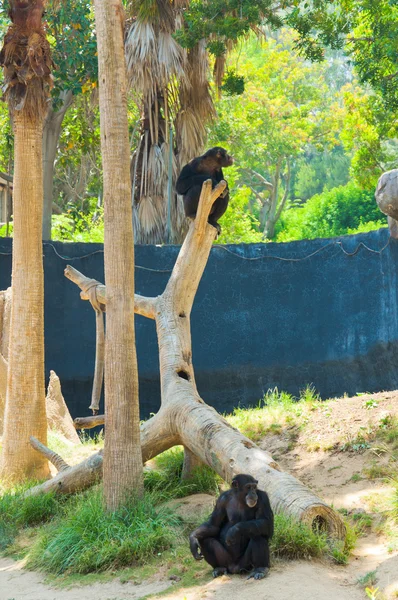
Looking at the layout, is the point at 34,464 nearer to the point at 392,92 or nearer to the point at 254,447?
the point at 254,447

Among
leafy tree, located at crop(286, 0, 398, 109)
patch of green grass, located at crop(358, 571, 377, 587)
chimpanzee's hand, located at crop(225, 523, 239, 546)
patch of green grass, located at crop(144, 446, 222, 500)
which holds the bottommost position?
patch of green grass, located at crop(358, 571, 377, 587)

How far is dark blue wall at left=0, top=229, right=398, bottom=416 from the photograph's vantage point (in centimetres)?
1298

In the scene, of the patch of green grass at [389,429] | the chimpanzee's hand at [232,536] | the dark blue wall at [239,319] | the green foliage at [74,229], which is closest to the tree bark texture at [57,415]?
the dark blue wall at [239,319]

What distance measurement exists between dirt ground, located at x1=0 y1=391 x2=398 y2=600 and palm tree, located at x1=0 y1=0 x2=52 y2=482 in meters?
2.47

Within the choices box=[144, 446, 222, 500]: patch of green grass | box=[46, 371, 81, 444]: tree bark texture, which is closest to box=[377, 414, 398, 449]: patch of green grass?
box=[144, 446, 222, 500]: patch of green grass

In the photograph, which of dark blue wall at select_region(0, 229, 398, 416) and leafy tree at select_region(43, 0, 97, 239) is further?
leafy tree at select_region(43, 0, 97, 239)

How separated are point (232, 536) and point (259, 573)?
30 centimetres

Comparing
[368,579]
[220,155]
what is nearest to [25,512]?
[368,579]

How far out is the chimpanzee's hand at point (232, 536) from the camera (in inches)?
214

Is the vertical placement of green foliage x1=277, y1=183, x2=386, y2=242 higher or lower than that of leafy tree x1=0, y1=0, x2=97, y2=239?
higher

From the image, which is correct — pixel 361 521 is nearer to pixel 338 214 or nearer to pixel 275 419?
pixel 275 419

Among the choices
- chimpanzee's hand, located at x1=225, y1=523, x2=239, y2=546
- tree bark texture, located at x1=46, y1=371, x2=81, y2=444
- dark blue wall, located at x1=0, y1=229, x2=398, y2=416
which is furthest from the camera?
dark blue wall, located at x1=0, y1=229, x2=398, y2=416

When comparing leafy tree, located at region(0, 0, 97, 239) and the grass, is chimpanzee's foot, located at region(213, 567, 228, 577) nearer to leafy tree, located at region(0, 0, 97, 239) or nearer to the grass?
the grass

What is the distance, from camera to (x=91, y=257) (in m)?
13.6
